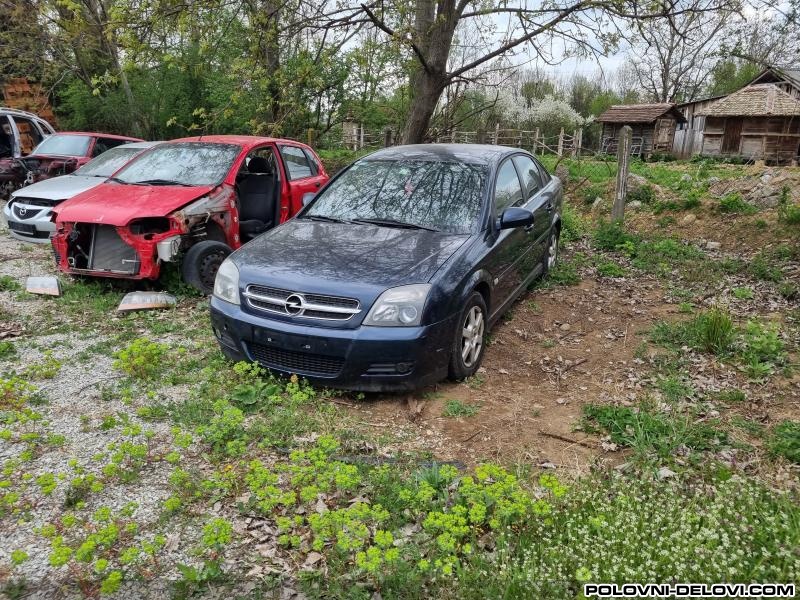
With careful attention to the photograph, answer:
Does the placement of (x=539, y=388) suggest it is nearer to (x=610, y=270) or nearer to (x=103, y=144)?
(x=610, y=270)

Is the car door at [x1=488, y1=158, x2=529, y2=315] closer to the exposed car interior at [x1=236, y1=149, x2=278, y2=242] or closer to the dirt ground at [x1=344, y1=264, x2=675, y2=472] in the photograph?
the dirt ground at [x1=344, y1=264, x2=675, y2=472]

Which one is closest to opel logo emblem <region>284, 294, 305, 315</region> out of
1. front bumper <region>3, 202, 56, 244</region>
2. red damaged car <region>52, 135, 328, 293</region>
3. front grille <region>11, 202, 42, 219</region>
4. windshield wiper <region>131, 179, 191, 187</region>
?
red damaged car <region>52, 135, 328, 293</region>

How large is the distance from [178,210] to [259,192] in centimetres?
179

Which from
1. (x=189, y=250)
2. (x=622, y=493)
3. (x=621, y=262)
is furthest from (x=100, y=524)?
(x=621, y=262)

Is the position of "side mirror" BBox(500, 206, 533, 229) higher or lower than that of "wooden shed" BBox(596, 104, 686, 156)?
lower

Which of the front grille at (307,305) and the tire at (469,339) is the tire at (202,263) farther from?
the tire at (469,339)

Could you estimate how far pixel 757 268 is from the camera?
753 centimetres

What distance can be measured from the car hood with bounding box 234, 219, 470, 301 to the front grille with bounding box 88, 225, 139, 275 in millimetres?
2141

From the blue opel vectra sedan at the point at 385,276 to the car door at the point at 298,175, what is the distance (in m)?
2.29

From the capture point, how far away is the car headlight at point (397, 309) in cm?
391

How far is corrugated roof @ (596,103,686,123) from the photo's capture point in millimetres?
34000

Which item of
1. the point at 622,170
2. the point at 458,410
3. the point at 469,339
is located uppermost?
the point at 622,170

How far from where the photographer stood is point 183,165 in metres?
7.06

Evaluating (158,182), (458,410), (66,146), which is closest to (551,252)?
(458,410)
